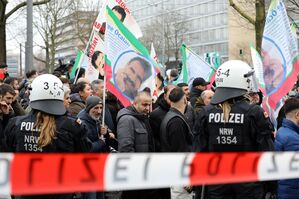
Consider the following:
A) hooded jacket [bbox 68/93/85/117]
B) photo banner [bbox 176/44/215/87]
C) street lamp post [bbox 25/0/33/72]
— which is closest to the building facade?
street lamp post [bbox 25/0/33/72]

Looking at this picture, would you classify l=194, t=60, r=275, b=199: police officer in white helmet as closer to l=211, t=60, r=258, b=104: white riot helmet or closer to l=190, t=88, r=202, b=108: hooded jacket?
l=211, t=60, r=258, b=104: white riot helmet

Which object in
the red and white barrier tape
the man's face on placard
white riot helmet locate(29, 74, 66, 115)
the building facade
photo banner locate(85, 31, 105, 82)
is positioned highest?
the building facade

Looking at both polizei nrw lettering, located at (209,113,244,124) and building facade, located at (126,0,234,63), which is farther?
building facade, located at (126,0,234,63)

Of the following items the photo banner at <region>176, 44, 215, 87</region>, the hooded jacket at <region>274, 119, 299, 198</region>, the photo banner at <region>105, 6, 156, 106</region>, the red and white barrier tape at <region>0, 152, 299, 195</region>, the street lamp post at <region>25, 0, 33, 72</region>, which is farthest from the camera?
the street lamp post at <region>25, 0, 33, 72</region>

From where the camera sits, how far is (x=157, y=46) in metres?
75.2

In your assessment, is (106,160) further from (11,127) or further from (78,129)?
(11,127)

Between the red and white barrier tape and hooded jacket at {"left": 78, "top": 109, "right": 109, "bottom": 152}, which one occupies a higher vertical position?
hooded jacket at {"left": 78, "top": 109, "right": 109, "bottom": 152}

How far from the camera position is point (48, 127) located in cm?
506

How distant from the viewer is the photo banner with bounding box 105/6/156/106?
7359 millimetres

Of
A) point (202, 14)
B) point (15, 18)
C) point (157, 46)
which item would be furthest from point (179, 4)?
point (15, 18)

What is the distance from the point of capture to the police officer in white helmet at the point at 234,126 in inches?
213

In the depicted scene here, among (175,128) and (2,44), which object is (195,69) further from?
(2,44)

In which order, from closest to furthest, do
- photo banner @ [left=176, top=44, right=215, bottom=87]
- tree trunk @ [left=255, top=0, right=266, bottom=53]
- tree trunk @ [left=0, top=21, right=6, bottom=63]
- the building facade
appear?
photo banner @ [left=176, top=44, right=215, bottom=87] < tree trunk @ [left=255, top=0, right=266, bottom=53] < tree trunk @ [left=0, top=21, right=6, bottom=63] < the building facade

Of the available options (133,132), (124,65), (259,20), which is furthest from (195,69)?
(259,20)
